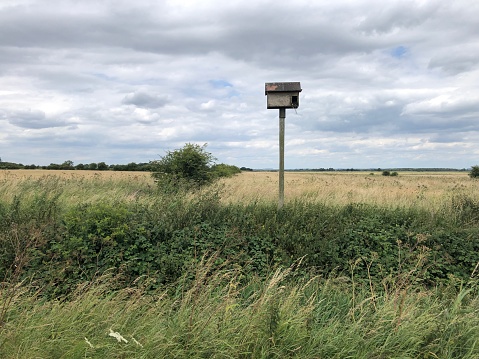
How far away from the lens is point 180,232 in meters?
6.12

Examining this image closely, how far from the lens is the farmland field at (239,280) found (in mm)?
3123

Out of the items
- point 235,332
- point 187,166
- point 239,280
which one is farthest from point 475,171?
point 235,332

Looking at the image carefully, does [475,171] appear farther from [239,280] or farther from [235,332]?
[235,332]

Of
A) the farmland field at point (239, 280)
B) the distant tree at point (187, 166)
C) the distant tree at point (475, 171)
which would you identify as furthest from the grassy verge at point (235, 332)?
the distant tree at point (475, 171)

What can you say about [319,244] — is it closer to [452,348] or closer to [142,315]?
[452,348]

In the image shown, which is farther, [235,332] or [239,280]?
[239,280]

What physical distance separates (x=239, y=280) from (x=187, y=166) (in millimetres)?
10280

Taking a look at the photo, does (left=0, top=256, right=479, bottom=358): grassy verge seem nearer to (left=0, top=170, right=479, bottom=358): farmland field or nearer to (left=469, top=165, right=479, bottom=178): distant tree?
(left=0, top=170, right=479, bottom=358): farmland field

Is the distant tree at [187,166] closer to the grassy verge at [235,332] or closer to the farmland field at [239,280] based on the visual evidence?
the farmland field at [239,280]

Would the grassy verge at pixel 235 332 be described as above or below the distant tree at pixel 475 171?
below

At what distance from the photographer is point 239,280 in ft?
14.9

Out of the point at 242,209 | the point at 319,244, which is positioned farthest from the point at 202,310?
the point at 242,209

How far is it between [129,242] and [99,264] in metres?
0.66

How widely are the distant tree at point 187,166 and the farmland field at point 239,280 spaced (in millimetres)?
4681
